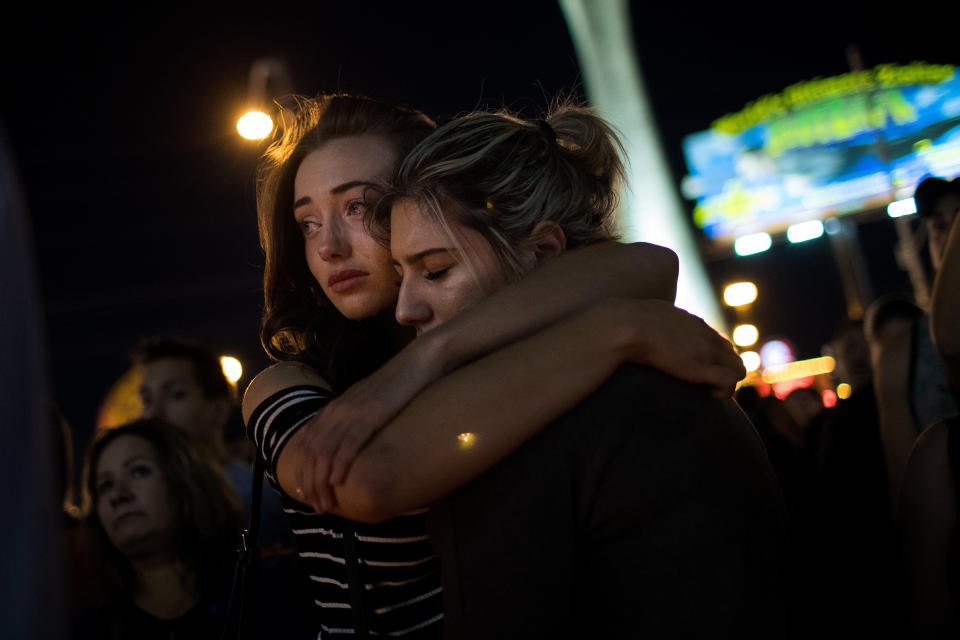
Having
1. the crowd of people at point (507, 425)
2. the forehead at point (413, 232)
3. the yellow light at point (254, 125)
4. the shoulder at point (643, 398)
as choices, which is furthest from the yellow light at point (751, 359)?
the shoulder at point (643, 398)

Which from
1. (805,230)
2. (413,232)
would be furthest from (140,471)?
(805,230)

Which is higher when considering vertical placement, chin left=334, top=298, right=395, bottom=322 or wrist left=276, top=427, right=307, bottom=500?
chin left=334, top=298, right=395, bottom=322

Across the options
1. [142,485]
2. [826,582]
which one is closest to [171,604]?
[142,485]

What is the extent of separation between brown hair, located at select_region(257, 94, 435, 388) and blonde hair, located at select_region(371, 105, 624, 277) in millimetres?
370

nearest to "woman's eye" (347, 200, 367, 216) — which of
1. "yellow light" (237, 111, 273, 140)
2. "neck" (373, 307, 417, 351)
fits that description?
"neck" (373, 307, 417, 351)

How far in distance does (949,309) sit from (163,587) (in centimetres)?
282

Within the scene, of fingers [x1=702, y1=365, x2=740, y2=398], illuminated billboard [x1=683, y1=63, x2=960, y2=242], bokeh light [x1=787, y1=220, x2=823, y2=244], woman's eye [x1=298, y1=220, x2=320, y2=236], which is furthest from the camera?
bokeh light [x1=787, y1=220, x2=823, y2=244]

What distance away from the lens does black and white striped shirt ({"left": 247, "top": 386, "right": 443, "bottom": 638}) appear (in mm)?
1527

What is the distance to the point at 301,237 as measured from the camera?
2242mm

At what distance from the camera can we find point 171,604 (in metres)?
3.09

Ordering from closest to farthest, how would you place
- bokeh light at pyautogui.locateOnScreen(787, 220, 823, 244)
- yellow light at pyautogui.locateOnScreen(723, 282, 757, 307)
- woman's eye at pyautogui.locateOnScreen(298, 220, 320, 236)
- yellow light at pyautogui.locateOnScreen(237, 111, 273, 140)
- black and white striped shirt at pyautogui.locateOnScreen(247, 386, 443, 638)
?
black and white striped shirt at pyautogui.locateOnScreen(247, 386, 443, 638) → woman's eye at pyautogui.locateOnScreen(298, 220, 320, 236) → yellow light at pyautogui.locateOnScreen(237, 111, 273, 140) → bokeh light at pyautogui.locateOnScreen(787, 220, 823, 244) → yellow light at pyautogui.locateOnScreen(723, 282, 757, 307)

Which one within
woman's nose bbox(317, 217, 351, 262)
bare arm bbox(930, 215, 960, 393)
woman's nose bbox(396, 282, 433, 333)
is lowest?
bare arm bbox(930, 215, 960, 393)

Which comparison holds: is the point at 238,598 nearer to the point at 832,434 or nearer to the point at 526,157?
the point at 526,157

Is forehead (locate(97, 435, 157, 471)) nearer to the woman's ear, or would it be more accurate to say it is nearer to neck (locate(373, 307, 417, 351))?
neck (locate(373, 307, 417, 351))
